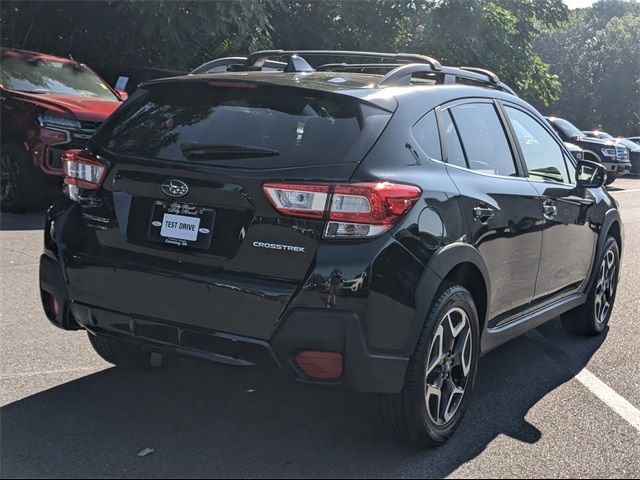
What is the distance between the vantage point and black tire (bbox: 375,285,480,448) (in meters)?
3.42

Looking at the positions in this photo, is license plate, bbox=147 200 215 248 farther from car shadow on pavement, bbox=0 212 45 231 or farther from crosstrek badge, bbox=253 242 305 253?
car shadow on pavement, bbox=0 212 45 231

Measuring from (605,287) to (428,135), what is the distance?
2.77 meters

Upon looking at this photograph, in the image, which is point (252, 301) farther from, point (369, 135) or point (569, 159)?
point (569, 159)

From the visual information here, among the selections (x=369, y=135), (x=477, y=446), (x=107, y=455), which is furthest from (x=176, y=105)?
(x=477, y=446)

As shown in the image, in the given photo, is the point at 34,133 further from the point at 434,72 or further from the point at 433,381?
the point at 433,381

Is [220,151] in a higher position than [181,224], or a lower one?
higher

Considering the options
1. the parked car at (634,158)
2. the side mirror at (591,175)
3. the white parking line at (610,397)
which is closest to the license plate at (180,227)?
the white parking line at (610,397)

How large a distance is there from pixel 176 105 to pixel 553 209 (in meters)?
2.32

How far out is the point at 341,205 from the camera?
125 inches

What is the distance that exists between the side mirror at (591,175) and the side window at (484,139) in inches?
43.1

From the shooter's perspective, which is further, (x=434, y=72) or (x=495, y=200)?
(x=434, y=72)

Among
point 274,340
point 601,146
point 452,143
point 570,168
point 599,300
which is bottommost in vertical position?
point 601,146

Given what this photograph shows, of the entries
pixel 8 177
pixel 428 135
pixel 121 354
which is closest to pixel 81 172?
pixel 121 354

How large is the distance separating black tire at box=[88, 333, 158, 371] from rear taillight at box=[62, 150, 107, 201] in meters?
0.85
